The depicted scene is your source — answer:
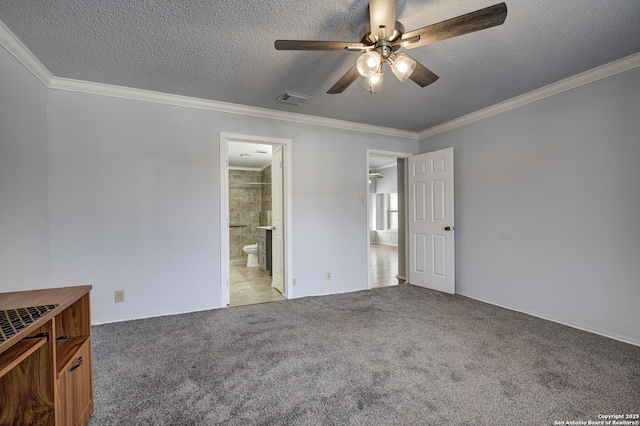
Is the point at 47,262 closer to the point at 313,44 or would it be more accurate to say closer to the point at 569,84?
the point at 313,44

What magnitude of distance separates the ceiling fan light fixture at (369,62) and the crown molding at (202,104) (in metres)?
2.17

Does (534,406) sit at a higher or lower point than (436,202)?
lower

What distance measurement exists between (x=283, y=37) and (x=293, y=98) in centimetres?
108

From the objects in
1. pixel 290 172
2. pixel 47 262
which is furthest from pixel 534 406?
pixel 47 262

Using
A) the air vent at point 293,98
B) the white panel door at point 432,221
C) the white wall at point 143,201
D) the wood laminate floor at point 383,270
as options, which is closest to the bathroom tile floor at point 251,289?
the white wall at point 143,201

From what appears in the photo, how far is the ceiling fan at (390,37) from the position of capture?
59.8 inches

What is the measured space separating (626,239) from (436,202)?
77.5 inches

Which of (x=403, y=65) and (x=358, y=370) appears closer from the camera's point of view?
(x=403, y=65)

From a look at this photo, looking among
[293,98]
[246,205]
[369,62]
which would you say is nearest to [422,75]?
[369,62]

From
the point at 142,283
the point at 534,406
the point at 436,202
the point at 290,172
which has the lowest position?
the point at 534,406

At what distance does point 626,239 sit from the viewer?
8.36 ft

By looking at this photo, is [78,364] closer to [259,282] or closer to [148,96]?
[148,96]

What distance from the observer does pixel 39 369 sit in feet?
3.87

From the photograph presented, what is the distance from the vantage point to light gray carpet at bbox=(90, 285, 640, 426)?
65.3 inches
